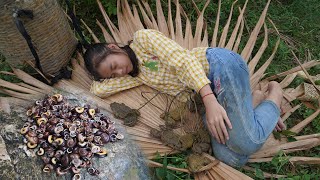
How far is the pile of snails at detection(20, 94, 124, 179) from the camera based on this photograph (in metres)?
1.93

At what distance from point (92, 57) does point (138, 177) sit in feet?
2.45

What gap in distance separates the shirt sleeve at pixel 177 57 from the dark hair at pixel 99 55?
9cm

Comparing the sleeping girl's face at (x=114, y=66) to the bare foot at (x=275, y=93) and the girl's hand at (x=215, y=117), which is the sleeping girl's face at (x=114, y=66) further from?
the bare foot at (x=275, y=93)

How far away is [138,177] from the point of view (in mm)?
2021

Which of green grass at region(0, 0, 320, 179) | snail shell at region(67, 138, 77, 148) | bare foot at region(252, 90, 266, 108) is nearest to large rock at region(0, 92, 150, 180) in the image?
snail shell at region(67, 138, 77, 148)

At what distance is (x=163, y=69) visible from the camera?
2338 mm

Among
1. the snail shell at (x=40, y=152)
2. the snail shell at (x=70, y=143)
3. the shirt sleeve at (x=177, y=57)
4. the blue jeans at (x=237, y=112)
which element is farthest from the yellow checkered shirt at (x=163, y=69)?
the snail shell at (x=40, y=152)

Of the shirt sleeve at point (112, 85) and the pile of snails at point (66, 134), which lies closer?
the pile of snails at point (66, 134)

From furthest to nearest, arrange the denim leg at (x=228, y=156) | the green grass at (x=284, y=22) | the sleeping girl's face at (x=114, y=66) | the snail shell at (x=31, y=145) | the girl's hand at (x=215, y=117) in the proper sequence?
the green grass at (x=284, y=22)
the sleeping girl's face at (x=114, y=66)
the denim leg at (x=228, y=156)
the girl's hand at (x=215, y=117)
the snail shell at (x=31, y=145)

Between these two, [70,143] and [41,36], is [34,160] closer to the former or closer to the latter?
[70,143]

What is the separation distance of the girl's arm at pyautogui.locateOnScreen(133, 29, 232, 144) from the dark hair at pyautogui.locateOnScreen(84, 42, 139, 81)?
0.29 ft

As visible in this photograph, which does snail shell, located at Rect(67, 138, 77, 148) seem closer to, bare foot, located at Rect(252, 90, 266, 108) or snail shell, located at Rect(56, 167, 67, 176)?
snail shell, located at Rect(56, 167, 67, 176)

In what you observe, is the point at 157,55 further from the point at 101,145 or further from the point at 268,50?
the point at 268,50

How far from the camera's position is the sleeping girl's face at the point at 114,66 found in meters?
2.27
